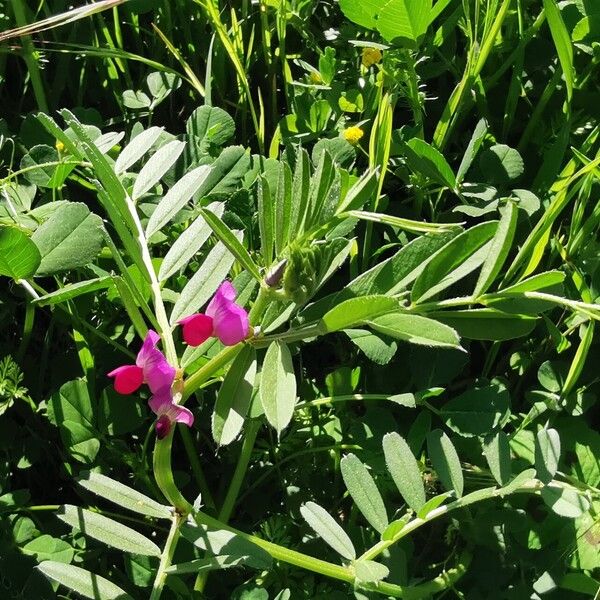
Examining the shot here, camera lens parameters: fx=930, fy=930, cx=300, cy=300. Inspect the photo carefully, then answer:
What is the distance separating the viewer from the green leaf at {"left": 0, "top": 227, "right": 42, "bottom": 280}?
42.6 inches

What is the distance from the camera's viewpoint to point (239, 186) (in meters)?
1.33

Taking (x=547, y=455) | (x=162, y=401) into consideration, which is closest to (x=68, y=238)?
(x=162, y=401)

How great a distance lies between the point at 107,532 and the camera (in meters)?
1.03

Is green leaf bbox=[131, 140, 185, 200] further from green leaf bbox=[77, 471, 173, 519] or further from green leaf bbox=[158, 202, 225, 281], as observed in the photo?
green leaf bbox=[77, 471, 173, 519]

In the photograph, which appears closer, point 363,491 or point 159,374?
point 159,374

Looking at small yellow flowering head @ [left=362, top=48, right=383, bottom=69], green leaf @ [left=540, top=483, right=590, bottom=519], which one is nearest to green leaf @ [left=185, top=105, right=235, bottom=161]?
small yellow flowering head @ [left=362, top=48, right=383, bottom=69]

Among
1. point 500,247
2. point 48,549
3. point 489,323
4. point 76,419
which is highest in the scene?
point 500,247

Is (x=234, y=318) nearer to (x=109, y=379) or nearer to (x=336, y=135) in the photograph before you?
(x=109, y=379)

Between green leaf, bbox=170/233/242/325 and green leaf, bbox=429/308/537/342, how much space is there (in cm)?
24

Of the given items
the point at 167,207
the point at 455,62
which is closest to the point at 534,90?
the point at 455,62

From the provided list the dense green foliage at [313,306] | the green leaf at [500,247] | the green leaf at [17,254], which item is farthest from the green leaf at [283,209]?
the green leaf at [17,254]

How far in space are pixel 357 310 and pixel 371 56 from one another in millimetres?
621

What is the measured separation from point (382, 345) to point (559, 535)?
0.33 m

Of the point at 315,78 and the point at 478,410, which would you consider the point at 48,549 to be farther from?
the point at 315,78
